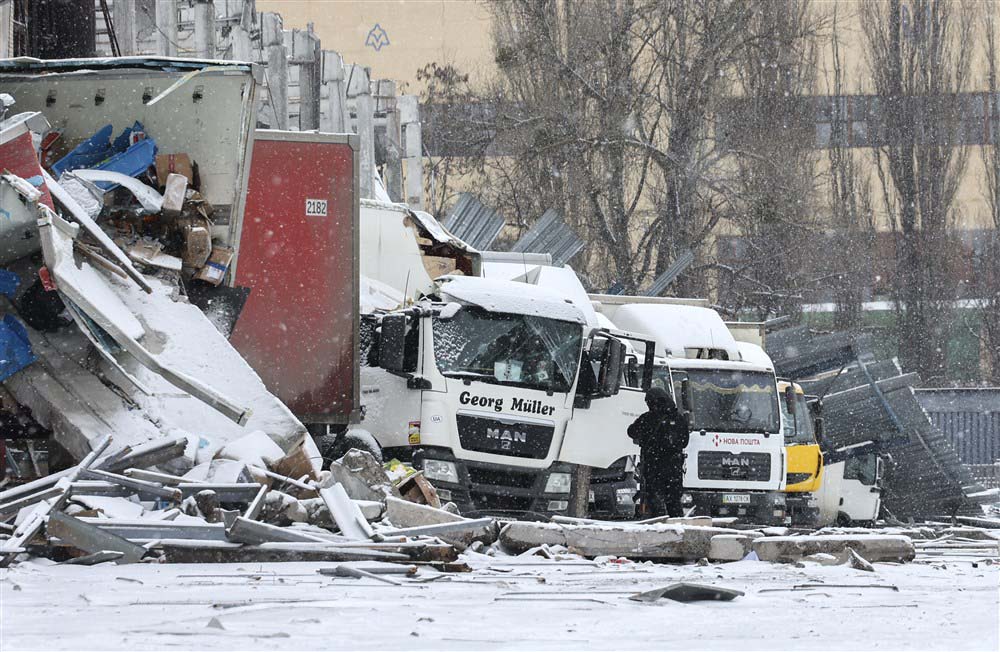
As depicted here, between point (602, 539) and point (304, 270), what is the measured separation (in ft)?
16.5

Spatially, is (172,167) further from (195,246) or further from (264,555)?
(264,555)

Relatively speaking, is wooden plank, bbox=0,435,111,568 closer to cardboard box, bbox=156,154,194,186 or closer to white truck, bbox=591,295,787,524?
cardboard box, bbox=156,154,194,186

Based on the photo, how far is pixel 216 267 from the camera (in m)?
11.6

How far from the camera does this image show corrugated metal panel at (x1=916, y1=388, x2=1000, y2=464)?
2938 centimetres

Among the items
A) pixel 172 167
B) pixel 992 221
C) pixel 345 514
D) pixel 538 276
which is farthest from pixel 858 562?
pixel 992 221

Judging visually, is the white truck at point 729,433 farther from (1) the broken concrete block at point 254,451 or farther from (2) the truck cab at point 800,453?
(1) the broken concrete block at point 254,451

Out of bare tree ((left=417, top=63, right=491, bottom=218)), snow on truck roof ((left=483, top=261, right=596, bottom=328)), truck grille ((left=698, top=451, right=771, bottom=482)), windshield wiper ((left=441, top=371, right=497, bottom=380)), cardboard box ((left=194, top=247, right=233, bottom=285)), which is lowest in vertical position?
truck grille ((left=698, top=451, right=771, bottom=482))

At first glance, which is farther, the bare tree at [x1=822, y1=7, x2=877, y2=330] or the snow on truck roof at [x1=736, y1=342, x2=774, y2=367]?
the bare tree at [x1=822, y1=7, x2=877, y2=330]

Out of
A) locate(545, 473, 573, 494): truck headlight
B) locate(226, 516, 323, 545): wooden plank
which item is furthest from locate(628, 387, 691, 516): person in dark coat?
locate(226, 516, 323, 545): wooden plank

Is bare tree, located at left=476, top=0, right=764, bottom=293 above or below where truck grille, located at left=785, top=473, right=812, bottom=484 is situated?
above

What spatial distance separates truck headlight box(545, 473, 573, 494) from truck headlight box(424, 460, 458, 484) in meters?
0.98

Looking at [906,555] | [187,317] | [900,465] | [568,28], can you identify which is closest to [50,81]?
[187,317]

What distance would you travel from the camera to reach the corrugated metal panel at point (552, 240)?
30578mm

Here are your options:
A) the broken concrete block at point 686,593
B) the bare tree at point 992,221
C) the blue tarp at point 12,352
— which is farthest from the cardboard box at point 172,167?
the bare tree at point 992,221
